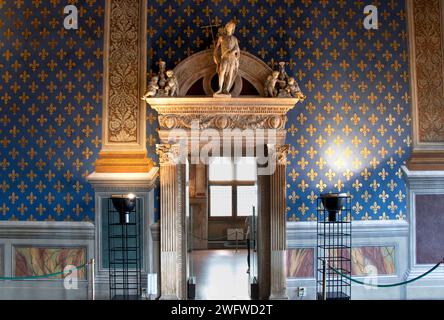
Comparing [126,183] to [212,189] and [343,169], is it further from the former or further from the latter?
[212,189]

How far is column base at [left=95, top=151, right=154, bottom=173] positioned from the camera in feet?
26.3

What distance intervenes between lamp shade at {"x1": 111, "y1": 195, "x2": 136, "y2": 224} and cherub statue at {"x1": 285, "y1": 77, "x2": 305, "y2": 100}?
2934 mm

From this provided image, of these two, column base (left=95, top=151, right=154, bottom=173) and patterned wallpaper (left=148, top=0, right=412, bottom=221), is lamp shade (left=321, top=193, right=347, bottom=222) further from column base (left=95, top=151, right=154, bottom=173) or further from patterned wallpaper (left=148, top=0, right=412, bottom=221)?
column base (left=95, top=151, right=154, bottom=173)

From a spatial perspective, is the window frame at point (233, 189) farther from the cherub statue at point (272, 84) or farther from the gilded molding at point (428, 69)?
the gilded molding at point (428, 69)

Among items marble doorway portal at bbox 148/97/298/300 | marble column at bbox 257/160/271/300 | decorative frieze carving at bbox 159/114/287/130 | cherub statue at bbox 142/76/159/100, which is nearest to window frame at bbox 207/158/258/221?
marble column at bbox 257/160/271/300

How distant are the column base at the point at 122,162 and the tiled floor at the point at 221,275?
243cm

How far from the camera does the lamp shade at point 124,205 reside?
7.34m

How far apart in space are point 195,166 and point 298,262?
748cm

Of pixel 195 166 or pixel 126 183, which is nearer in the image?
pixel 126 183

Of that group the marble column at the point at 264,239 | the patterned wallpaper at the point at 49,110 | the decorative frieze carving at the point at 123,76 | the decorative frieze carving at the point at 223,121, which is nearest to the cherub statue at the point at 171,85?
the decorative frieze carving at the point at 223,121

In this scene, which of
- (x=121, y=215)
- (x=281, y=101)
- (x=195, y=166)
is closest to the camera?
(x=121, y=215)

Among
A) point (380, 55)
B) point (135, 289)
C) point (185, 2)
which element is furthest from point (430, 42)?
point (135, 289)

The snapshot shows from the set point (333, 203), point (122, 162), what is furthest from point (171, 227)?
point (333, 203)

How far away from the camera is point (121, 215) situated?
24.4ft
